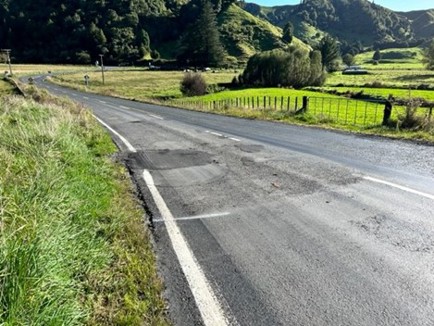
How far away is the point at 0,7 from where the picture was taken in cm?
14438

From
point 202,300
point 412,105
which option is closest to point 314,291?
point 202,300

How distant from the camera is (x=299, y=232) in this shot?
15.1 ft

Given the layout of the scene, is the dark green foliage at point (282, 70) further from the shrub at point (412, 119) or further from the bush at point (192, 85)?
the shrub at point (412, 119)

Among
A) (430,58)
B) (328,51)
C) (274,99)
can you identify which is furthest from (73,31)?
(430,58)

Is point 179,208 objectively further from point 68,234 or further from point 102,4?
point 102,4

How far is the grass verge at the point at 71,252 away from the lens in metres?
2.77

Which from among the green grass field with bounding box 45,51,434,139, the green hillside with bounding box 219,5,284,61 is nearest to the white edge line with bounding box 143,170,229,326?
the green grass field with bounding box 45,51,434,139

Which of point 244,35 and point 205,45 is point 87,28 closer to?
point 205,45

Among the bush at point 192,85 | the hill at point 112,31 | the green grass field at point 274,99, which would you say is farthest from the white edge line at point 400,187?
the hill at point 112,31

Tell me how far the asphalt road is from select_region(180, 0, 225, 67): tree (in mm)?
106909

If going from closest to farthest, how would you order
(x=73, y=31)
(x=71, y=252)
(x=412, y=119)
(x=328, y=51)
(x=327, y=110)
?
(x=71, y=252) < (x=412, y=119) < (x=327, y=110) < (x=328, y=51) < (x=73, y=31)

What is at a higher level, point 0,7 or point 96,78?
point 0,7

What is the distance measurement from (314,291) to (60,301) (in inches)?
87.3

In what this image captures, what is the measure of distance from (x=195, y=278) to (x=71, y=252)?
1.26 metres
